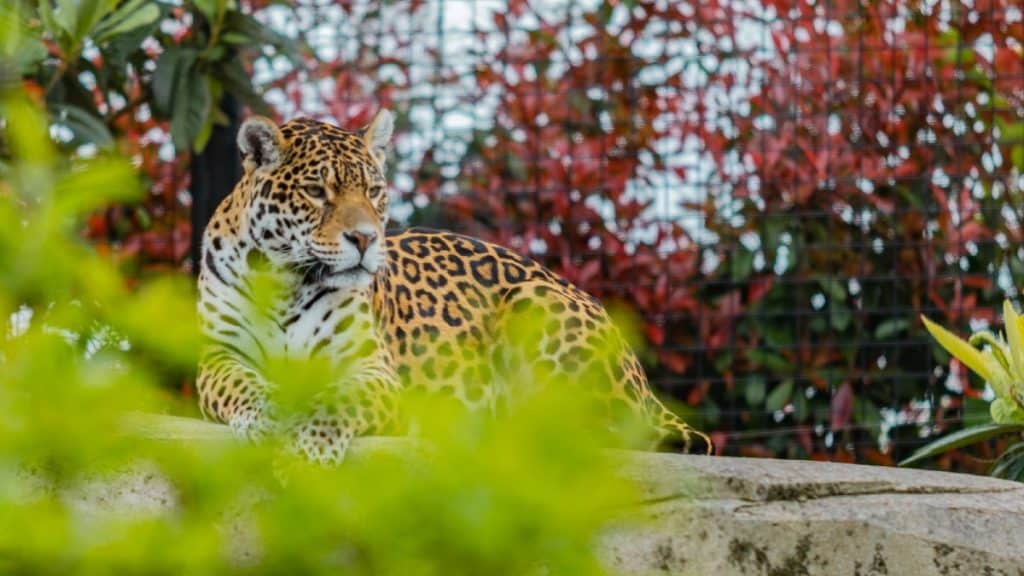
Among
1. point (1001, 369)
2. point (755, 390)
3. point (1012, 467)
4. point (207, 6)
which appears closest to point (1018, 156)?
point (755, 390)

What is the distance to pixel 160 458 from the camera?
1.00 metres

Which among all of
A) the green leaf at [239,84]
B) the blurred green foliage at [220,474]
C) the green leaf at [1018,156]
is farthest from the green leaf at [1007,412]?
the blurred green foliage at [220,474]

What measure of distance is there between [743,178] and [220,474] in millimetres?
6350

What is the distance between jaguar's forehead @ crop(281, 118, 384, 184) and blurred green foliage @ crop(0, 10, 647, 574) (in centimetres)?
361

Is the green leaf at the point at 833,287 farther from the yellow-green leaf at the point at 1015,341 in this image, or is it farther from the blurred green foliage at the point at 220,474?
the blurred green foliage at the point at 220,474

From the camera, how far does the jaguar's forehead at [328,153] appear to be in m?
4.64

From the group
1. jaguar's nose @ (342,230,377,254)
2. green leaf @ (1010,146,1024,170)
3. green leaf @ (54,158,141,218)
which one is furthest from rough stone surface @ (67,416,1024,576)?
green leaf @ (1010,146,1024,170)

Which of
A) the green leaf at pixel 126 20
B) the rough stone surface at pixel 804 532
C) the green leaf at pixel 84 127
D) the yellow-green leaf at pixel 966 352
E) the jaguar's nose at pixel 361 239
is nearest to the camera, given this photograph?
the rough stone surface at pixel 804 532

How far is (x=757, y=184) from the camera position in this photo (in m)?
7.25

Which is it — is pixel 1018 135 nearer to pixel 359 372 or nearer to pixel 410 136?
pixel 410 136

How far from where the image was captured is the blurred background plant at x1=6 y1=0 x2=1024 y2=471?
284 inches

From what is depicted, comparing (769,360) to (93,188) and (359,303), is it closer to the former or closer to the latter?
A: (359,303)

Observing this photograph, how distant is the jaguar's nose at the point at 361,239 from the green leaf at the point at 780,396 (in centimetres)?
311

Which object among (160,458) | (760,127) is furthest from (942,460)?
(160,458)
